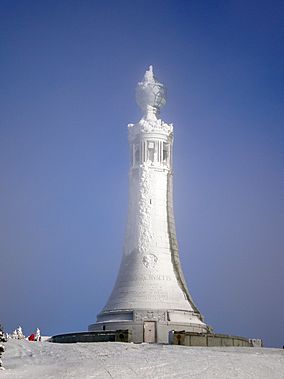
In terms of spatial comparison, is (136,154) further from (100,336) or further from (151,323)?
(100,336)

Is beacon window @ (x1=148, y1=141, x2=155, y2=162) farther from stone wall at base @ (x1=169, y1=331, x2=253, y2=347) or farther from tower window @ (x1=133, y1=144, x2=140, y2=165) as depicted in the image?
stone wall at base @ (x1=169, y1=331, x2=253, y2=347)

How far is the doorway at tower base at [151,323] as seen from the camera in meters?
41.5

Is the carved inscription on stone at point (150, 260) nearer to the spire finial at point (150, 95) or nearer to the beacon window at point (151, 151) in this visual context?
the beacon window at point (151, 151)

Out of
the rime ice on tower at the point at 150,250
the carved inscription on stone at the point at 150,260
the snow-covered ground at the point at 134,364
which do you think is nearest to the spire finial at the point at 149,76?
the rime ice on tower at the point at 150,250

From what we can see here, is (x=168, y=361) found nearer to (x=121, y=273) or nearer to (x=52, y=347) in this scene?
(x=52, y=347)

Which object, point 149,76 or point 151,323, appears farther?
point 149,76

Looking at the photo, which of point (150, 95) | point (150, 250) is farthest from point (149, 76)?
point (150, 250)

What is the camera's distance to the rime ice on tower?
140 feet

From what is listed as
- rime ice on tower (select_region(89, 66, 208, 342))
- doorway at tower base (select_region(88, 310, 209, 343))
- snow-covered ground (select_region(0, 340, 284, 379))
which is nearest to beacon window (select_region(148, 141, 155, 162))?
rime ice on tower (select_region(89, 66, 208, 342))

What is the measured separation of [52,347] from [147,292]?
51.4 feet

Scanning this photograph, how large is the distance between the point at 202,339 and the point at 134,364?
1442 centimetres

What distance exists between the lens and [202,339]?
119 feet

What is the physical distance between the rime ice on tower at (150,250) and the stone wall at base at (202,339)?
156 inches

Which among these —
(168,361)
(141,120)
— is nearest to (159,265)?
(141,120)
